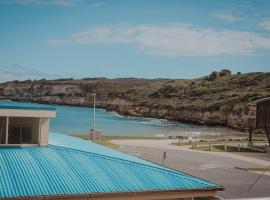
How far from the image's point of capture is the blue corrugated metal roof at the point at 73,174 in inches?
563

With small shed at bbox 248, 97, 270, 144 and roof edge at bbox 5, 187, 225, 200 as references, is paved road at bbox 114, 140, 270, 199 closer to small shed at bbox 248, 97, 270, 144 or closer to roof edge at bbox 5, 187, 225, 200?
small shed at bbox 248, 97, 270, 144

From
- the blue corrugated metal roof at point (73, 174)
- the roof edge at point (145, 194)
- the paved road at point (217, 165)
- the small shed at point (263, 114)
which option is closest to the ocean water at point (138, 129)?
the paved road at point (217, 165)

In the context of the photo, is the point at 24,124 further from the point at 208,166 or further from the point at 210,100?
the point at 210,100

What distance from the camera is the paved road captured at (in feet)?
98.6

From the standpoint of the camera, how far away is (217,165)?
134 feet

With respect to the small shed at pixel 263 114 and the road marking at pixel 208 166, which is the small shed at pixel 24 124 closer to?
the road marking at pixel 208 166

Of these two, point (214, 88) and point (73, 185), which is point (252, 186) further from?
point (214, 88)

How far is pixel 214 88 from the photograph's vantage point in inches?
6875

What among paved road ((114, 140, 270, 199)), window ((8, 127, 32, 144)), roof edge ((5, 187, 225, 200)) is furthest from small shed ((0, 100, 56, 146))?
paved road ((114, 140, 270, 199))

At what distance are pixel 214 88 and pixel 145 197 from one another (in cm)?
16225

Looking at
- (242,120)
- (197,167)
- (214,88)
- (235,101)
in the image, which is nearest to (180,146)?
(197,167)

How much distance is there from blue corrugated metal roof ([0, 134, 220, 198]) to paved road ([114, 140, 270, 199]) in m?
11.1

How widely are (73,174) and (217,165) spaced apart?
27.2 m

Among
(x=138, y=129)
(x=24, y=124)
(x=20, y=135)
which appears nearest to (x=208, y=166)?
(x=24, y=124)
